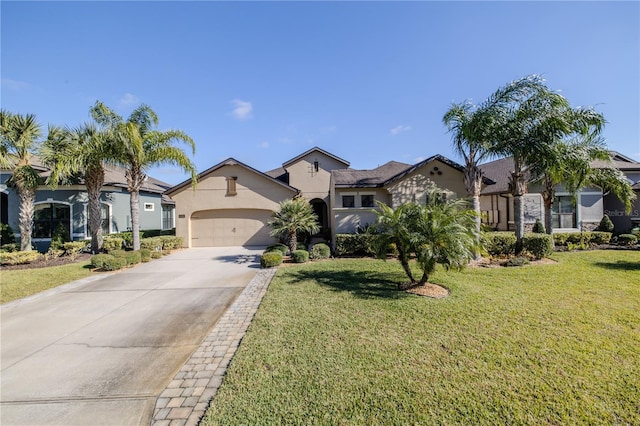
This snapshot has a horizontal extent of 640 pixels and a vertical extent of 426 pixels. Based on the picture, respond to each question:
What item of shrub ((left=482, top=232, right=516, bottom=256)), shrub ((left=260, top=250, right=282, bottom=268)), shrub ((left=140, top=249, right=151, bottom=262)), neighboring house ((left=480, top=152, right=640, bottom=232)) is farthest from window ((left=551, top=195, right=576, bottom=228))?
shrub ((left=140, top=249, right=151, bottom=262))

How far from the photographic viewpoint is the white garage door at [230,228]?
58.6 feet

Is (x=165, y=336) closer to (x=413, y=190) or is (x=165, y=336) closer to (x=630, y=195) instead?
(x=413, y=190)

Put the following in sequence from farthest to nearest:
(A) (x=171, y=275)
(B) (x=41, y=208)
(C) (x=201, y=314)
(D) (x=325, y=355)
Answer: (B) (x=41, y=208) < (A) (x=171, y=275) < (C) (x=201, y=314) < (D) (x=325, y=355)

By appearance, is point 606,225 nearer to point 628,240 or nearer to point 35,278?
point 628,240

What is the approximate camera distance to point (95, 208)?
538 inches

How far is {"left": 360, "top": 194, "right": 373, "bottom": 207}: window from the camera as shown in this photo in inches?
604

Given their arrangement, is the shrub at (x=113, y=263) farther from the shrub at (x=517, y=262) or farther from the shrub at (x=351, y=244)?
the shrub at (x=517, y=262)

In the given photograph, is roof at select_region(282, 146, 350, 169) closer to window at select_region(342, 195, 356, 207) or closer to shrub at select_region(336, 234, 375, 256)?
window at select_region(342, 195, 356, 207)

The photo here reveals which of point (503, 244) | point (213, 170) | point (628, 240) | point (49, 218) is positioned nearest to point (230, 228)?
point (213, 170)

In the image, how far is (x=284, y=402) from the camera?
3148 millimetres

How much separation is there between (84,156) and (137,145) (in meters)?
2.49

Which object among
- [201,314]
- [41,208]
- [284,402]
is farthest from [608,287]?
[41,208]

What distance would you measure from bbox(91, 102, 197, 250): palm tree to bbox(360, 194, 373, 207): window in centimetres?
991

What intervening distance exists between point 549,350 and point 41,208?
919 inches
